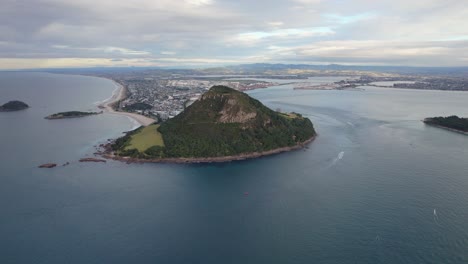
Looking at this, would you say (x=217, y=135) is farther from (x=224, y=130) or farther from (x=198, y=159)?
(x=198, y=159)

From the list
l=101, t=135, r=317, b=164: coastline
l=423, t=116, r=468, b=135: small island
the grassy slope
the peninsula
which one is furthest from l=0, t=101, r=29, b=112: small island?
l=423, t=116, r=468, b=135: small island

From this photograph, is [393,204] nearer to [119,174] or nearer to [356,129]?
[119,174]

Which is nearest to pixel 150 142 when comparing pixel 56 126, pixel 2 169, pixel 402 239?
pixel 2 169

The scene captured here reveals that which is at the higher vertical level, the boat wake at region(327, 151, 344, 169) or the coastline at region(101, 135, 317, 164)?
the boat wake at region(327, 151, 344, 169)

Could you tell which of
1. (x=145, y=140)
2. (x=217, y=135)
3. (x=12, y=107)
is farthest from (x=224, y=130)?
(x=12, y=107)

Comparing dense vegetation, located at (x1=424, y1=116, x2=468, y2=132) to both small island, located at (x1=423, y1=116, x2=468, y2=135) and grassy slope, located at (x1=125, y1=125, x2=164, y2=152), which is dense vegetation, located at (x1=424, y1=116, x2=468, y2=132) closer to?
small island, located at (x1=423, y1=116, x2=468, y2=135)

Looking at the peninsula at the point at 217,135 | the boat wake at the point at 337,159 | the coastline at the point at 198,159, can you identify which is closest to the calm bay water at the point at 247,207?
the boat wake at the point at 337,159
